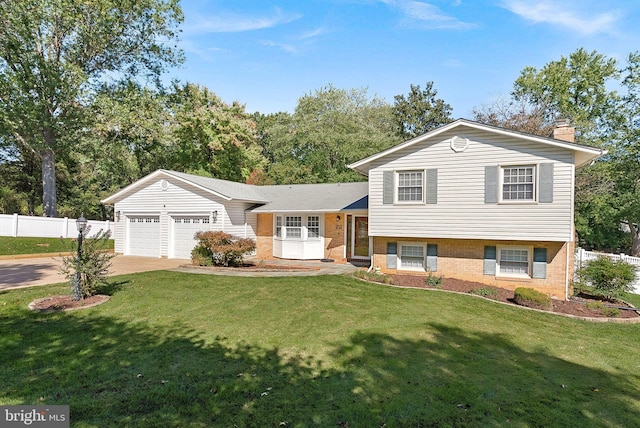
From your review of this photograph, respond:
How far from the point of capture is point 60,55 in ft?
72.1

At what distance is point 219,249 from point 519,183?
1124cm

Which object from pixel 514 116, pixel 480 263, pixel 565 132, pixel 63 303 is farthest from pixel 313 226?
pixel 514 116

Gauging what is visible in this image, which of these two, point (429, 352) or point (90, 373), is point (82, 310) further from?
point (429, 352)

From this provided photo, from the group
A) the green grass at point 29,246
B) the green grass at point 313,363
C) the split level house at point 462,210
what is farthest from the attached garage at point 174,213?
the green grass at point 313,363

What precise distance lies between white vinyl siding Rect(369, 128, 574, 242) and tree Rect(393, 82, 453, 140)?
84.5ft

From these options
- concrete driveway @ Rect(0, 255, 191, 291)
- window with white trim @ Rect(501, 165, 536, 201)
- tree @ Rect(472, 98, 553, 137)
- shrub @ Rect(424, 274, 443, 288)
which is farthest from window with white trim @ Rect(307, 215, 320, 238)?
tree @ Rect(472, 98, 553, 137)

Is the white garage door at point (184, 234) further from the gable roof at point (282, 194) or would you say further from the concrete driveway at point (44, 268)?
the gable roof at point (282, 194)

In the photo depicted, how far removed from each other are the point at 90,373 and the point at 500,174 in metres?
11.7

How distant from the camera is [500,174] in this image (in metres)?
11.1

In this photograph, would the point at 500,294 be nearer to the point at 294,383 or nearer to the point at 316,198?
the point at 294,383

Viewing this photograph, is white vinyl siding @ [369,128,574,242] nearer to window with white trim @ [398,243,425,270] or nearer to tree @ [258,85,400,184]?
window with white trim @ [398,243,425,270]

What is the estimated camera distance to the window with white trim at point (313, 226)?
54.1 ft

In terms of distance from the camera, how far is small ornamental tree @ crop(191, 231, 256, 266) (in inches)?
547

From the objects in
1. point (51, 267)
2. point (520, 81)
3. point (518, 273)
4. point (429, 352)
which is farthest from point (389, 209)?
point (520, 81)
